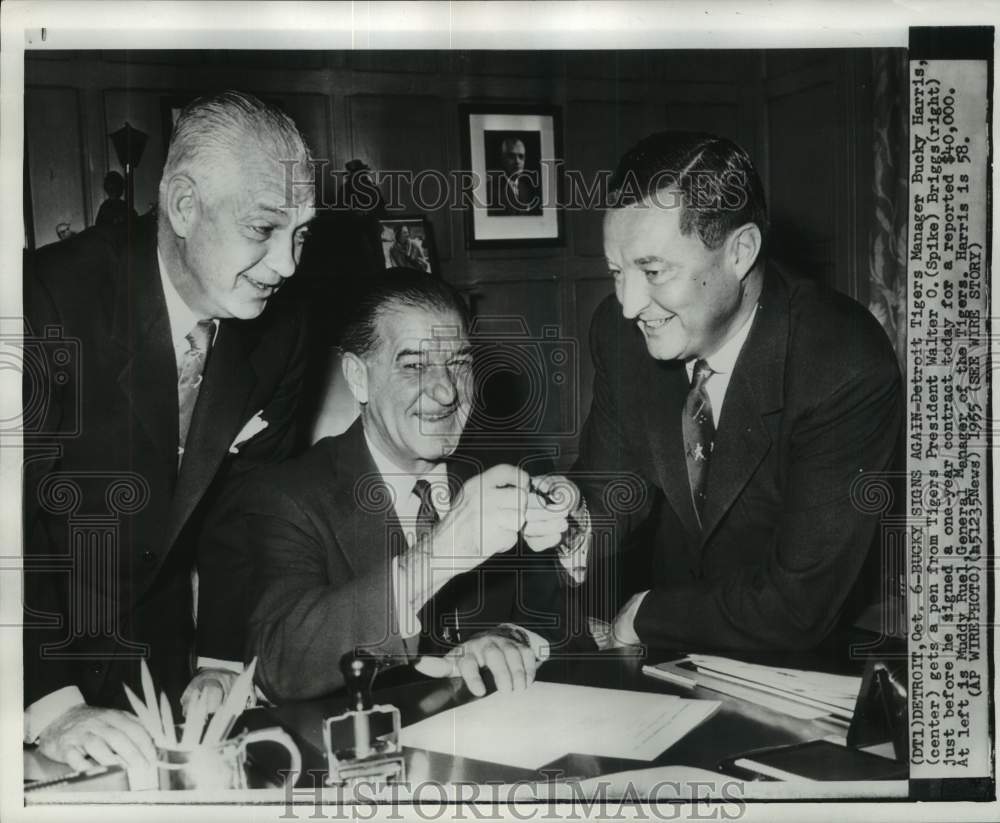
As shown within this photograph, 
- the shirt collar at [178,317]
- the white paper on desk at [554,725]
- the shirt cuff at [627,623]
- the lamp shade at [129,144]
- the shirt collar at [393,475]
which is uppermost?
the lamp shade at [129,144]

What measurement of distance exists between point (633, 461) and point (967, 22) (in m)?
1.43

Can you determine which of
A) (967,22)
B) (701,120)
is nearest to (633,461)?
(701,120)

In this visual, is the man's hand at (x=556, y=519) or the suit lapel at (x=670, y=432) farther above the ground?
the suit lapel at (x=670, y=432)

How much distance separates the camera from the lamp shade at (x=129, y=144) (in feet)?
8.70

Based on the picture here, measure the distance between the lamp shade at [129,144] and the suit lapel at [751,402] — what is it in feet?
5.22

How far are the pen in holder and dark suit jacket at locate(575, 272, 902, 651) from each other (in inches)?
24.8

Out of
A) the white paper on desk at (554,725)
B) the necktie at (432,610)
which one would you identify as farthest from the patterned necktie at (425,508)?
the white paper on desk at (554,725)

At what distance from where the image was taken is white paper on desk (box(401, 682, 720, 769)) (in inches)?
106

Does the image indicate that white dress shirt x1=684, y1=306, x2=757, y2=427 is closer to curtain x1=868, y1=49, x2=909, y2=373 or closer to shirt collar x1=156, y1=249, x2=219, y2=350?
curtain x1=868, y1=49, x2=909, y2=373

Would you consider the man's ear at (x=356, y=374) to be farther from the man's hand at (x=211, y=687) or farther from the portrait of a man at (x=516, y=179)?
the man's hand at (x=211, y=687)

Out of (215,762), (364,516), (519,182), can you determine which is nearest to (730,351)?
(519,182)

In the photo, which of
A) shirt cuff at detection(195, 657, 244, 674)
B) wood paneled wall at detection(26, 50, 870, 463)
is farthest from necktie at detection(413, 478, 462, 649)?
shirt cuff at detection(195, 657, 244, 674)

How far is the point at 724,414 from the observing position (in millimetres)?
2725

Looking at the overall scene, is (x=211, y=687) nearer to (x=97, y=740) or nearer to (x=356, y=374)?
(x=97, y=740)
